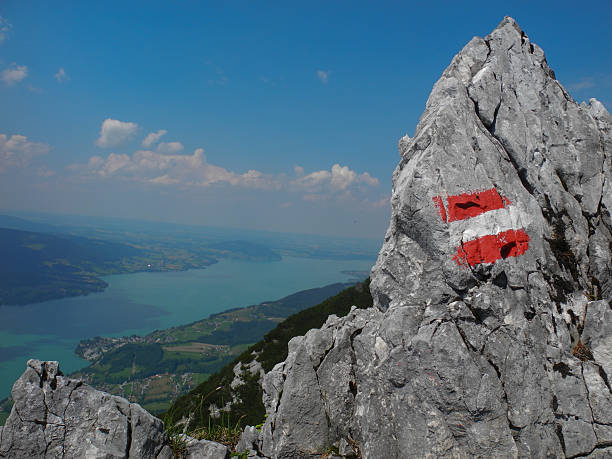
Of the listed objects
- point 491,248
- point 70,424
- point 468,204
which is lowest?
point 70,424

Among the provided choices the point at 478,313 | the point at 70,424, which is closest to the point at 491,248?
the point at 478,313

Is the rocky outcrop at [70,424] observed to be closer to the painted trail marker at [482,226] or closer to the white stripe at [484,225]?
the painted trail marker at [482,226]

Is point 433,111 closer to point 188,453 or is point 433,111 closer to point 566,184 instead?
point 566,184

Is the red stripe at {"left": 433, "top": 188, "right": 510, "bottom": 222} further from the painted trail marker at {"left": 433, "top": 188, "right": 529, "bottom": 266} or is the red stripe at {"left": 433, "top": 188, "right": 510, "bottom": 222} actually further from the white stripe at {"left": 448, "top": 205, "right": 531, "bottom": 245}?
the white stripe at {"left": 448, "top": 205, "right": 531, "bottom": 245}

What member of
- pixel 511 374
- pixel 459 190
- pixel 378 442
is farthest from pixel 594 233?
pixel 378 442

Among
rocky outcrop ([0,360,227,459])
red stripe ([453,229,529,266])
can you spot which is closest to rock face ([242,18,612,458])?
red stripe ([453,229,529,266])

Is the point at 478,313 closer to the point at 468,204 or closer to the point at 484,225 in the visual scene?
the point at 484,225
